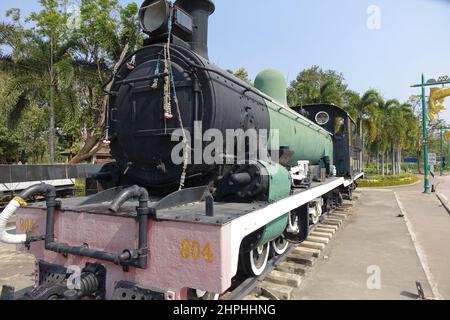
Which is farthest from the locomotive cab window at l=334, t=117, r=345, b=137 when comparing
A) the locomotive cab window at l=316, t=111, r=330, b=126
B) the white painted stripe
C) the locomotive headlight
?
the locomotive headlight

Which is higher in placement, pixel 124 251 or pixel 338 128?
pixel 338 128

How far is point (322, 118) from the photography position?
36.2 feet

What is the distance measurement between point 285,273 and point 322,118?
7328mm

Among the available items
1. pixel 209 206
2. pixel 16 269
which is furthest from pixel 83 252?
pixel 16 269

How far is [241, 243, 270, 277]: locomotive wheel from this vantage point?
13.3 feet

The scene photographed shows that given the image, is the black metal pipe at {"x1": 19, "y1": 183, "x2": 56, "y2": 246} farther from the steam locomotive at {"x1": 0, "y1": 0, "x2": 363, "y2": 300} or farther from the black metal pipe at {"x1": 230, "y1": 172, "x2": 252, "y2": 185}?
the black metal pipe at {"x1": 230, "y1": 172, "x2": 252, "y2": 185}

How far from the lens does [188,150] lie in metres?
3.65

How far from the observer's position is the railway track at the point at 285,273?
4.03m

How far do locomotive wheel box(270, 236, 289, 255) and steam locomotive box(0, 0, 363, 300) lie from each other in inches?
1.0

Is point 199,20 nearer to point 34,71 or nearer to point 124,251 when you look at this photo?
point 124,251

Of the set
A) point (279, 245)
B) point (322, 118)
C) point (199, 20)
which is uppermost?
point (199, 20)

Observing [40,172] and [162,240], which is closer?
[162,240]

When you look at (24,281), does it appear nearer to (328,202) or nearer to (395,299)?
(395,299)
